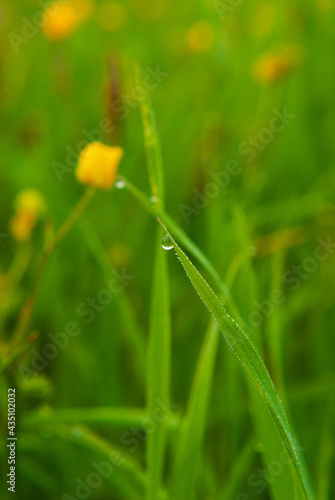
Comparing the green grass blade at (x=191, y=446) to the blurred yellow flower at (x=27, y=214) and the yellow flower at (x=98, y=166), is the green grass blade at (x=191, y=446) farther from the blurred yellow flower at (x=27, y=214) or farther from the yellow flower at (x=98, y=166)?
the blurred yellow flower at (x=27, y=214)

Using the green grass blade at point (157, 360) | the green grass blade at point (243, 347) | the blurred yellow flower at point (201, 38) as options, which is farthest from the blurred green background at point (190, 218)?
the green grass blade at point (243, 347)

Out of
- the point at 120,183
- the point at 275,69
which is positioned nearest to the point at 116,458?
the point at 120,183

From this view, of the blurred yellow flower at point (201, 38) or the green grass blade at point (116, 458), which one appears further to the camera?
the blurred yellow flower at point (201, 38)

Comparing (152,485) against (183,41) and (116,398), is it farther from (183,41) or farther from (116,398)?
(183,41)

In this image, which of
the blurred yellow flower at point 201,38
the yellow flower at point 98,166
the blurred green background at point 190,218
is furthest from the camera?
the blurred yellow flower at point 201,38

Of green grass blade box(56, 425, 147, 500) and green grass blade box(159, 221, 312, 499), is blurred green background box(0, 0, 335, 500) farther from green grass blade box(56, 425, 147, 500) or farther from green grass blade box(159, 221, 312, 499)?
green grass blade box(159, 221, 312, 499)

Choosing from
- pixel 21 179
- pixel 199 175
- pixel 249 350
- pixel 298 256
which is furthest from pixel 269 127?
pixel 249 350
